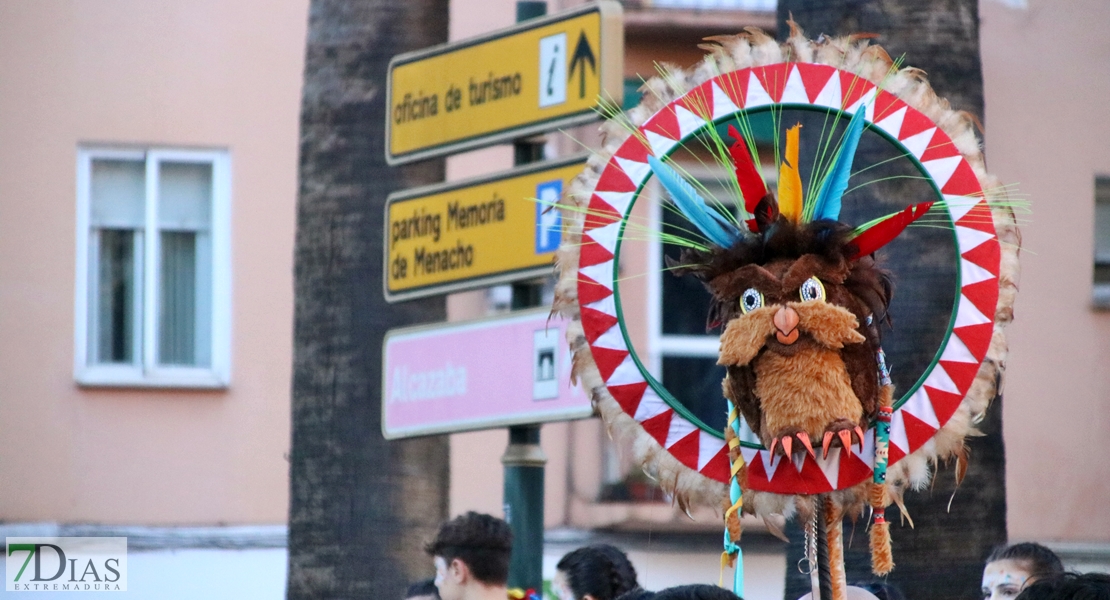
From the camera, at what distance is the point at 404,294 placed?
5516 millimetres

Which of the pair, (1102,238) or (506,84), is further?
(1102,238)

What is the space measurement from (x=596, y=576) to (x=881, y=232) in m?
2.07

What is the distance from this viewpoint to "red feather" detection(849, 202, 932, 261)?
9.30ft

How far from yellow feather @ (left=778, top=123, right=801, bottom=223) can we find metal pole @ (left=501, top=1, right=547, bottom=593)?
230 cm

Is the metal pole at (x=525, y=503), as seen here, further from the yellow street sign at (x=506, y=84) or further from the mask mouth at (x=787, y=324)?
the mask mouth at (x=787, y=324)

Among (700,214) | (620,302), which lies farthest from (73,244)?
(700,214)

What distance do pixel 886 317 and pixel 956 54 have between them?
2013mm

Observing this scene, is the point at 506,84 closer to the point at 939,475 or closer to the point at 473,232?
the point at 473,232

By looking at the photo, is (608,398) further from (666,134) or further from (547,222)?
(547,222)

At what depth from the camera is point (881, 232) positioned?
9.37 feet

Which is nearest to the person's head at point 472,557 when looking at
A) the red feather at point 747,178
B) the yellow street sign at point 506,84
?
the yellow street sign at point 506,84

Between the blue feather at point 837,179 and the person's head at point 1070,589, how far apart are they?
74 cm

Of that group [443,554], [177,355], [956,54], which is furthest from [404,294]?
[177,355]

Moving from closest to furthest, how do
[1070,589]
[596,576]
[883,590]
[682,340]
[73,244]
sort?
[1070,589]
[883,590]
[596,576]
[73,244]
[682,340]
